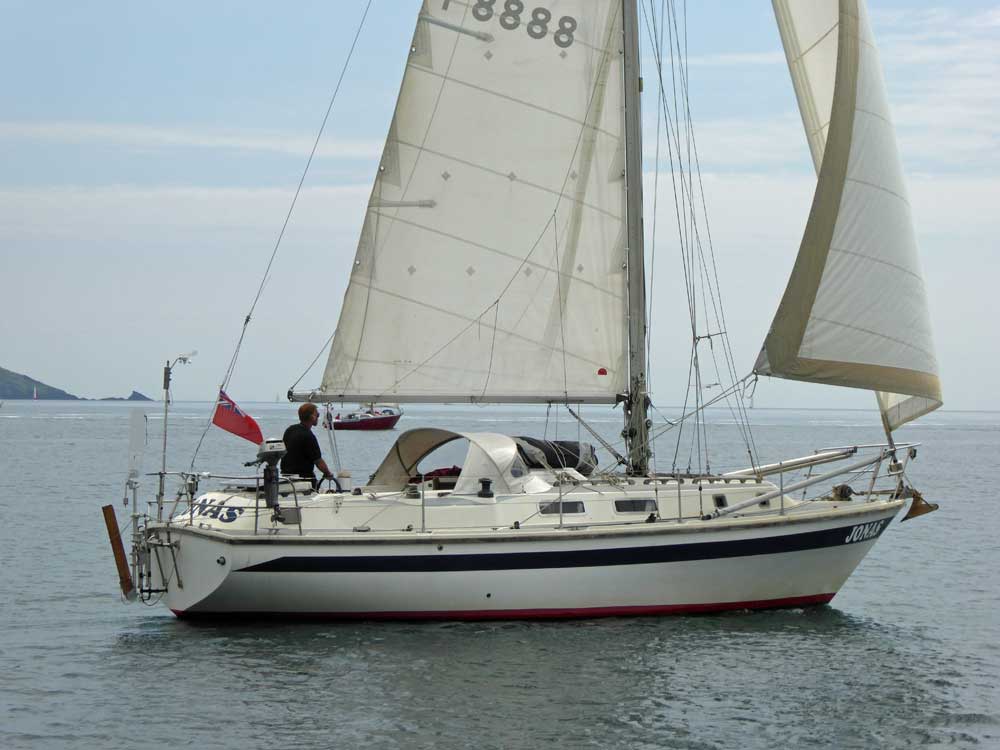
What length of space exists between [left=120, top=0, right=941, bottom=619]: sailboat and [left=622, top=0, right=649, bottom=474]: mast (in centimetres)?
3

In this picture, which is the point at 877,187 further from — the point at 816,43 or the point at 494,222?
the point at 494,222

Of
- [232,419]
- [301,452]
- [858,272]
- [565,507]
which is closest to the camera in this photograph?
[565,507]

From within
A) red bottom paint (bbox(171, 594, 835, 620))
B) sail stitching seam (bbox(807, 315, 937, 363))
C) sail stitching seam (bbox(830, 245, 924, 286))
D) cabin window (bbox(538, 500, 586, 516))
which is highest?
sail stitching seam (bbox(830, 245, 924, 286))

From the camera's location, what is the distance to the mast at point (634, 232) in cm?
1845

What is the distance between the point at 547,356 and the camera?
739 inches

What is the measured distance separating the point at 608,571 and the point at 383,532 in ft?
9.43

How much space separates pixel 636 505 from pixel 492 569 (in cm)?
212

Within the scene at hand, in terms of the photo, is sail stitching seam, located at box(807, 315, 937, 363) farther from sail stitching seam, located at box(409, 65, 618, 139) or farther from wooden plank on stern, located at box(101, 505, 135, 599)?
wooden plank on stern, located at box(101, 505, 135, 599)

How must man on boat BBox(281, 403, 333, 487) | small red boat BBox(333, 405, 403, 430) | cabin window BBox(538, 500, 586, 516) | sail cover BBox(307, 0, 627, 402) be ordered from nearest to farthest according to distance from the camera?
cabin window BBox(538, 500, 586, 516) < man on boat BBox(281, 403, 333, 487) < sail cover BBox(307, 0, 627, 402) < small red boat BBox(333, 405, 403, 430)

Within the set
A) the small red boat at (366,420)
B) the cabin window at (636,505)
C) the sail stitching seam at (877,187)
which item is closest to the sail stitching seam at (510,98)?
the sail stitching seam at (877,187)

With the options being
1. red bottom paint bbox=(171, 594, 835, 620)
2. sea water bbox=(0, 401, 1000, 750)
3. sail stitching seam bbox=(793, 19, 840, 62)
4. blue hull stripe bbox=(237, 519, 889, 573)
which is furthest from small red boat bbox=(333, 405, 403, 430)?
blue hull stripe bbox=(237, 519, 889, 573)

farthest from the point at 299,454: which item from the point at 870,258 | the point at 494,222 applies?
the point at 870,258

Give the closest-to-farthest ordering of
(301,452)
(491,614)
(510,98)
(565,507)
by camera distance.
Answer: (491,614) < (565,507) < (301,452) < (510,98)

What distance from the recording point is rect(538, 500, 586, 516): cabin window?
16969 millimetres
